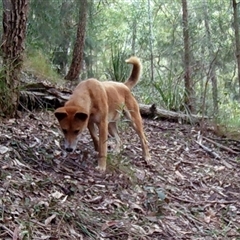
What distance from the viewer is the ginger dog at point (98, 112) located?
495 cm

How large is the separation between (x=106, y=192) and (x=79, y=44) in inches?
273

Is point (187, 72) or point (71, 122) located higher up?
point (187, 72)

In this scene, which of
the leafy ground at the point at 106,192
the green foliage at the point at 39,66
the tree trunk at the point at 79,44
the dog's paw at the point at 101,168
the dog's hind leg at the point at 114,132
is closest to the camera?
the leafy ground at the point at 106,192

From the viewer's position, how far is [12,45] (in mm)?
5570

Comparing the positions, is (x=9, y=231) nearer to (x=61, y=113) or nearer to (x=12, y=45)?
(x=61, y=113)

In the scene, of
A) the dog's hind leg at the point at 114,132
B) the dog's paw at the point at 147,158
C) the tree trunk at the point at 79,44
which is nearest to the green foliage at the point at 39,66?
the tree trunk at the point at 79,44

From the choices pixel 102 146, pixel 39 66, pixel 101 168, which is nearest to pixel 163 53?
pixel 39 66

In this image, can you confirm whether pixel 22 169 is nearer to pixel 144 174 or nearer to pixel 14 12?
pixel 144 174

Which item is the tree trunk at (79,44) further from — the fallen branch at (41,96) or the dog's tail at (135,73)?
the dog's tail at (135,73)

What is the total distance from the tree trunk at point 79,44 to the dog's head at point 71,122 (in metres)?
6.06

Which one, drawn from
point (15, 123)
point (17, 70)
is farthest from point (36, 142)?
point (17, 70)

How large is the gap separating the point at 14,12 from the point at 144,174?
2449 mm

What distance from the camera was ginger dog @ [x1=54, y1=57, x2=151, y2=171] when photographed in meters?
4.95

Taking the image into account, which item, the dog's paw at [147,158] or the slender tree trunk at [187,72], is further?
the slender tree trunk at [187,72]
